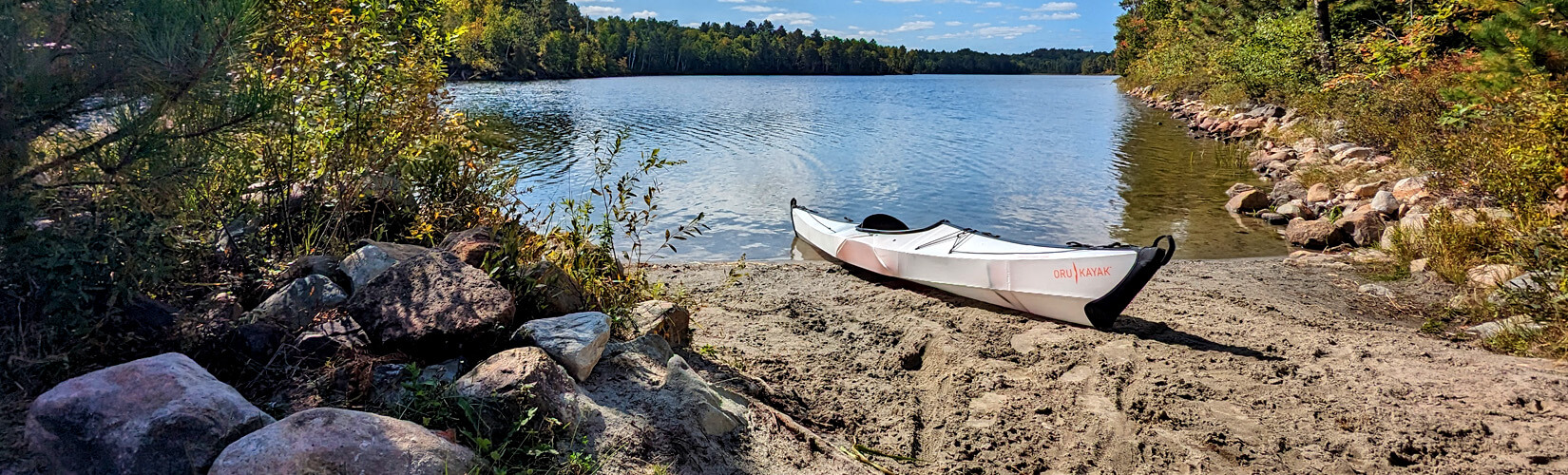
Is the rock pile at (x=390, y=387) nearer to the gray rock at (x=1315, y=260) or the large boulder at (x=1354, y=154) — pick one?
the gray rock at (x=1315, y=260)

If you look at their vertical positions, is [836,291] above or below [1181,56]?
below

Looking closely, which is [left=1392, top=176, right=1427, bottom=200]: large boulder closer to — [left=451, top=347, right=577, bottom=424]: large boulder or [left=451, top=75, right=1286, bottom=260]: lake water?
[left=451, top=75, right=1286, bottom=260]: lake water

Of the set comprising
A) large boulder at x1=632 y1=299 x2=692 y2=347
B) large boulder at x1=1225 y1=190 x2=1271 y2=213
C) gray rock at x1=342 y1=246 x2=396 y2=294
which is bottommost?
large boulder at x1=1225 y1=190 x2=1271 y2=213

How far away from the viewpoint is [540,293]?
450 centimetres

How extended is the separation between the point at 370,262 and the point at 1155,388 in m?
4.88

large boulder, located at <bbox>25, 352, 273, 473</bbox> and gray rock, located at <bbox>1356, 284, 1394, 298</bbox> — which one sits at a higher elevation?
large boulder, located at <bbox>25, 352, 273, 473</bbox>

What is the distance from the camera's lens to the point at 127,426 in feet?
8.21

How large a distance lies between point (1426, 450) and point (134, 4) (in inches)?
249

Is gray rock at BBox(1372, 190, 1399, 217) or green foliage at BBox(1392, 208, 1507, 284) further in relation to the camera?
gray rock at BBox(1372, 190, 1399, 217)

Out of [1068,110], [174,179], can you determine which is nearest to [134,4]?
[174,179]

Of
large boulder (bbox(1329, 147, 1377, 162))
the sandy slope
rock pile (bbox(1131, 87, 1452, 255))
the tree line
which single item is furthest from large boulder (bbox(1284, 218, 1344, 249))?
the tree line

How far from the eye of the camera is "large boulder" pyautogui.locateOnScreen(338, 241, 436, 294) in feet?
13.0

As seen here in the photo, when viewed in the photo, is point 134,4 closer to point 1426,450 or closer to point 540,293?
point 540,293

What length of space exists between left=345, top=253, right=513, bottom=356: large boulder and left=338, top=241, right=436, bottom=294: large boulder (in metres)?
0.08
